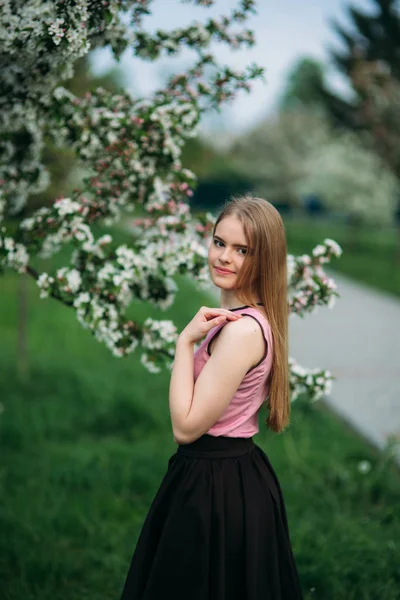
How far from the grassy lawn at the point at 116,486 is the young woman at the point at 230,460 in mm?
1195

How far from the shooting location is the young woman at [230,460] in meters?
2.33

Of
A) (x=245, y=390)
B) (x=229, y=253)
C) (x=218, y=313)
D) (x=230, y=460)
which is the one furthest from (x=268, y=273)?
(x=230, y=460)

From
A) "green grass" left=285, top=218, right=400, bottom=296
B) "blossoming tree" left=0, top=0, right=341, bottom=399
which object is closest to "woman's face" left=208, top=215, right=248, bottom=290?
"blossoming tree" left=0, top=0, right=341, bottom=399

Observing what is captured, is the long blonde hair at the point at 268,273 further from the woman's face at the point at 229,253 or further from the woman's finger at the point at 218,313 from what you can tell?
the woman's finger at the point at 218,313

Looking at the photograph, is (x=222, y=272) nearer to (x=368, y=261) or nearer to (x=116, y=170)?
(x=116, y=170)

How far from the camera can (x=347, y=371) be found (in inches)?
344

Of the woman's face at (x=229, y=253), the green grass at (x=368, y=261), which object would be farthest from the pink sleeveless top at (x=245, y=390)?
the green grass at (x=368, y=261)

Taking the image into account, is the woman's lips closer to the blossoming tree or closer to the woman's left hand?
the woman's left hand

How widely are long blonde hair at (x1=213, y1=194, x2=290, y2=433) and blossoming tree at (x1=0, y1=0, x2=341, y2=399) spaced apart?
2.57 feet

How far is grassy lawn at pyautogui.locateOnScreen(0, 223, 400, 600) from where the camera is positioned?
373cm

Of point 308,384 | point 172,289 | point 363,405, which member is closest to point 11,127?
point 172,289

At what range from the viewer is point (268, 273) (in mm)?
2371

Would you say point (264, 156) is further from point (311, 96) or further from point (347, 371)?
point (347, 371)

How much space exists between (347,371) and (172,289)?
577cm
